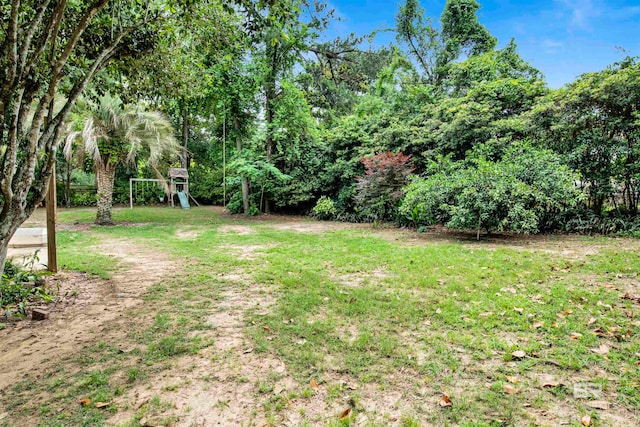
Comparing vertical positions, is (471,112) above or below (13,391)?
above

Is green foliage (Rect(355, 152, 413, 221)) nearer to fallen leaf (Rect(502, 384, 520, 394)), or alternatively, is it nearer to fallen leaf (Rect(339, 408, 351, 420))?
fallen leaf (Rect(502, 384, 520, 394))

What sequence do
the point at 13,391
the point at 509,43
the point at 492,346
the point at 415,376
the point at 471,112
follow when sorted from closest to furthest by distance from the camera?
1. the point at 13,391
2. the point at 415,376
3. the point at 492,346
4. the point at 471,112
5. the point at 509,43

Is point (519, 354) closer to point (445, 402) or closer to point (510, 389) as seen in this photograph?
point (510, 389)

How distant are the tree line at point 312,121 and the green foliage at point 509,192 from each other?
4 cm

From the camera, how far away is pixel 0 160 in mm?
2564

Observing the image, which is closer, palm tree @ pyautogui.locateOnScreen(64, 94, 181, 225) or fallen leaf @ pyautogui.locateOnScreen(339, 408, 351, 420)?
fallen leaf @ pyautogui.locateOnScreen(339, 408, 351, 420)

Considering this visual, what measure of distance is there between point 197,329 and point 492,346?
7.39 ft

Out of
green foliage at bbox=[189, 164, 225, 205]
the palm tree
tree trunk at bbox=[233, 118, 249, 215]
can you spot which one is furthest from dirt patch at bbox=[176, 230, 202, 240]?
green foliage at bbox=[189, 164, 225, 205]

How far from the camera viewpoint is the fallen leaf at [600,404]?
164 cm

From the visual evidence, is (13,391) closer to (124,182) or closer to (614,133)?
(614,133)

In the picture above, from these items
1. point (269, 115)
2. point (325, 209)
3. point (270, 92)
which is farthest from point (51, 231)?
point (270, 92)

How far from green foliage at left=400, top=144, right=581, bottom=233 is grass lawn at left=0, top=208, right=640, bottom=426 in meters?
1.67

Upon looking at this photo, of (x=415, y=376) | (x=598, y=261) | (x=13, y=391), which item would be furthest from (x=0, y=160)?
(x=598, y=261)

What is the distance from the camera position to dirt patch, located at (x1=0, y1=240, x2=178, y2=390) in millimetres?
2186
